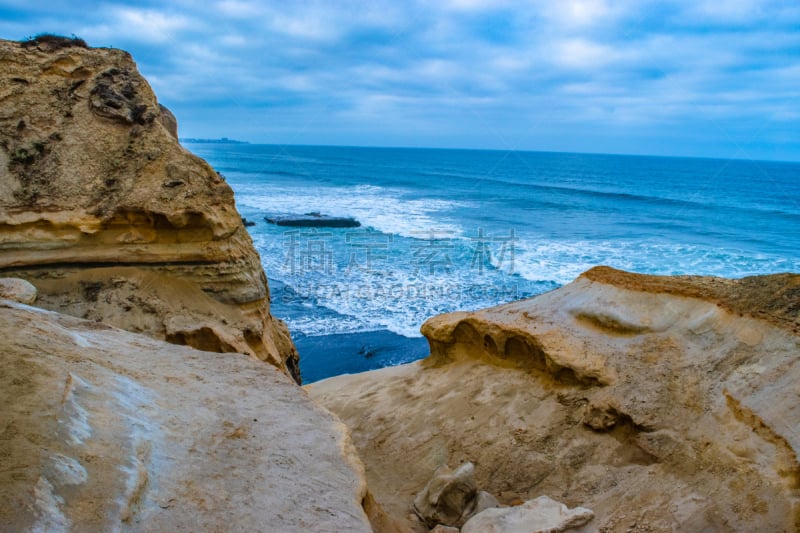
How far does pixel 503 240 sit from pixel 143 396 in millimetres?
22973

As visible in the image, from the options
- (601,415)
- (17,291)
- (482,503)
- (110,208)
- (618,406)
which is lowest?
(482,503)

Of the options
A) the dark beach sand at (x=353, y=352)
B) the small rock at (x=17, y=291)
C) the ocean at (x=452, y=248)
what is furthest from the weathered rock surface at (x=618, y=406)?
the ocean at (x=452, y=248)

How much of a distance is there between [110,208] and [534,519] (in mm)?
5545

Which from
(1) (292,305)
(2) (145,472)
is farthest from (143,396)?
(1) (292,305)

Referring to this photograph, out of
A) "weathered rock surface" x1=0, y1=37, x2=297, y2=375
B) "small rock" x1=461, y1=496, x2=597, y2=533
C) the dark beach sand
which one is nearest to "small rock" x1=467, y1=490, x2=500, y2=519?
"small rock" x1=461, y1=496, x2=597, y2=533

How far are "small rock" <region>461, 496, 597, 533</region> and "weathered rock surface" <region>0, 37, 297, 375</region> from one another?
3.44 m

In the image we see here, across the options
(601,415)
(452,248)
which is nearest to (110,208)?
(601,415)

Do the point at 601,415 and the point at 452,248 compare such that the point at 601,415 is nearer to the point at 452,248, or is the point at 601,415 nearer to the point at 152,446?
the point at 152,446

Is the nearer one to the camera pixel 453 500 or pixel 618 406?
pixel 453 500

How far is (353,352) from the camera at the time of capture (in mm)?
12625

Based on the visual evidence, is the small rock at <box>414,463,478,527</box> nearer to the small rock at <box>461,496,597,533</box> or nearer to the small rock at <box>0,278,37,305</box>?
the small rock at <box>461,496,597,533</box>

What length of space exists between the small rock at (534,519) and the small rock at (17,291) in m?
4.41

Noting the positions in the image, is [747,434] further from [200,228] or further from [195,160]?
[195,160]

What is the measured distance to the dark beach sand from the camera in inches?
470
